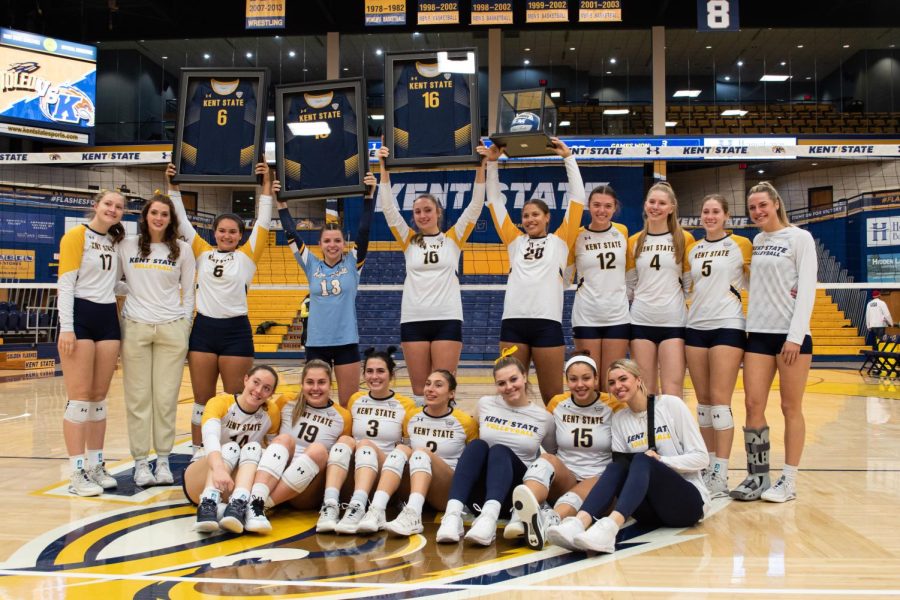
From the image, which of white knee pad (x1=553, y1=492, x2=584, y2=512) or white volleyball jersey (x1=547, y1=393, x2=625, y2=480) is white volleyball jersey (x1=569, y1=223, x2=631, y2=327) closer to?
white volleyball jersey (x1=547, y1=393, x2=625, y2=480)

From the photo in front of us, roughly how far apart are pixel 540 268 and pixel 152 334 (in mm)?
2345

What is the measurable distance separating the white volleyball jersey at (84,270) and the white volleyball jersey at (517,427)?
235 centimetres

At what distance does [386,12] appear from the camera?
→ 556 inches

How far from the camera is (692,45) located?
61.2 ft

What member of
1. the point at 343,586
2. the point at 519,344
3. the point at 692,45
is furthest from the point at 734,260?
the point at 692,45

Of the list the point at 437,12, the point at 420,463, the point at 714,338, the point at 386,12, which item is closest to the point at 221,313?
the point at 420,463

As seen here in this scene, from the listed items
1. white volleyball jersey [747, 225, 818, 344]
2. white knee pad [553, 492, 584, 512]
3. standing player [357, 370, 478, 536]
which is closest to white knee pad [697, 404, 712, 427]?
white volleyball jersey [747, 225, 818, 344]

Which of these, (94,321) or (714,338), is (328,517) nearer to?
(94,321)

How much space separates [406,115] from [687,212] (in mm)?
19679

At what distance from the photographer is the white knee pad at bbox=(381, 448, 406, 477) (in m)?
3.30

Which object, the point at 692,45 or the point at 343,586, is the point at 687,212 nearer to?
the point at 692,45

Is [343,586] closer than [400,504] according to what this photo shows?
Yes

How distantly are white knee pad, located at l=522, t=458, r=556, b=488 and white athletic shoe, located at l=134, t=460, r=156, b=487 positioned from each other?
2324 millimetres

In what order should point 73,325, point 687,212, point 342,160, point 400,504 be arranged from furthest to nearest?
point 687,212
point 342,160
point 73,325
point 400,504
